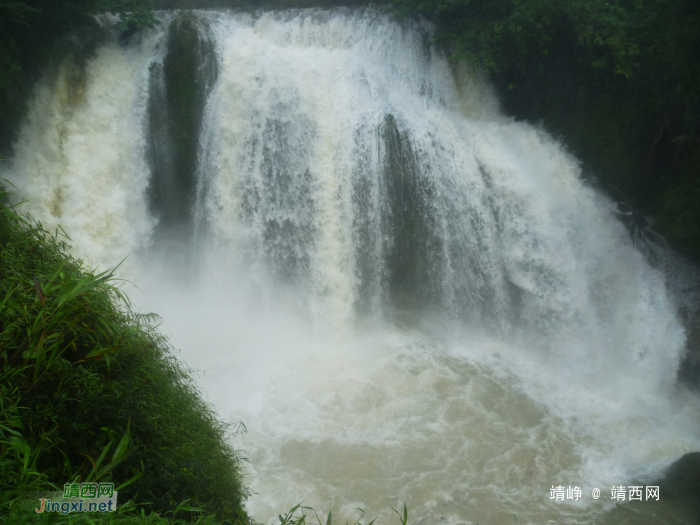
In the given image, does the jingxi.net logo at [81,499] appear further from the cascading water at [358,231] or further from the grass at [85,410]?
the cascading water at [358,231]

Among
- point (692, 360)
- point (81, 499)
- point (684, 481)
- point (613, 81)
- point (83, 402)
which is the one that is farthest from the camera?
point (613, 81)

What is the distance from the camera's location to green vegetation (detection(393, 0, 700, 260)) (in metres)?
8.52

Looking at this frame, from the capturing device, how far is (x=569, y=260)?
925cm

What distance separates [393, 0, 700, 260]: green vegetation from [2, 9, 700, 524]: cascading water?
549mm

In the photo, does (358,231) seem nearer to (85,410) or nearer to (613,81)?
(613,81)

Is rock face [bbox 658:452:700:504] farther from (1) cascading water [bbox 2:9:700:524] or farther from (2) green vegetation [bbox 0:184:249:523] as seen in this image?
(2) green vegetation [bbox 0:184:249:523]

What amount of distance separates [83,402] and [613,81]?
34.9 feet

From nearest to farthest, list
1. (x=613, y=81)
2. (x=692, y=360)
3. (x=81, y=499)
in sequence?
(x=81, y=499)
(x=692, y=360)
(x=613, y=81)

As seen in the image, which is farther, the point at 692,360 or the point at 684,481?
the point at 692,360

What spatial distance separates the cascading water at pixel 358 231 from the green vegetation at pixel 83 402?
459 cm

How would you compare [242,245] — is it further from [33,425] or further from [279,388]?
[33,425]

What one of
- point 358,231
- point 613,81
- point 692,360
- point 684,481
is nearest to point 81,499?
point 684,481

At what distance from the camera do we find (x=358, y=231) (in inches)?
378

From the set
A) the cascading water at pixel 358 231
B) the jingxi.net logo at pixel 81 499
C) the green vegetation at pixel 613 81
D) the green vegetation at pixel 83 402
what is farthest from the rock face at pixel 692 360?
the jingxi.net logo at pixel 81 499
